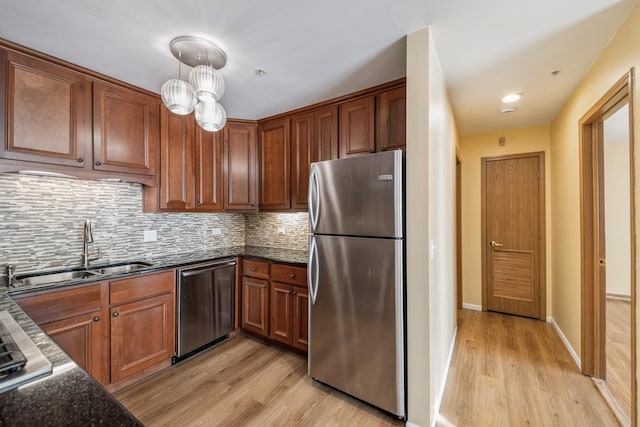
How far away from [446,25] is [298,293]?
7.27 ft

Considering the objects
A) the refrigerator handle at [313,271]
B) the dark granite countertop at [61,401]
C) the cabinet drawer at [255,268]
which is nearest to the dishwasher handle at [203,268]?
the cabinet drawer at [255,268]

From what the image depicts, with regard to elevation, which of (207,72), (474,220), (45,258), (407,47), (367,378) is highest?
(407,47)

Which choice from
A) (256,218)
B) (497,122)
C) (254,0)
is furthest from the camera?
(256,218)

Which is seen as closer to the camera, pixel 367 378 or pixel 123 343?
pixel 367 378

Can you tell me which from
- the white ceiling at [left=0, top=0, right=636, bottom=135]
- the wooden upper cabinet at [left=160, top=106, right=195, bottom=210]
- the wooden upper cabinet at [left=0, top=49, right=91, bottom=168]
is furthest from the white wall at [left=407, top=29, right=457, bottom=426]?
the wooden upper cabinet at [left=0, top=49, right=91, bottom=168]

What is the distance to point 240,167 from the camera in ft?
10.0

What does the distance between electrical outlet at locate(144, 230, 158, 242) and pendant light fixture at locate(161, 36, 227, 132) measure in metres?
1.45

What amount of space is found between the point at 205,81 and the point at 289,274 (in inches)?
65.9

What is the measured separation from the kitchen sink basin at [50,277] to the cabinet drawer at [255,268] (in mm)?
1218

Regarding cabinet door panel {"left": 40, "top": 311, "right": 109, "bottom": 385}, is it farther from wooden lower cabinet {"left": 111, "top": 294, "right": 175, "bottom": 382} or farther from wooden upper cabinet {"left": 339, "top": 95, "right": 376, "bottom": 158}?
wooden upper cabinet {"left": 339, "top": 95, "right": 376, "bottom": 158}

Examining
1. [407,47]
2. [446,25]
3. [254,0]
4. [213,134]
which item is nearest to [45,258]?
[213,134]

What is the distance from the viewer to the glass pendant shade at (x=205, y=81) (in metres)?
1.60

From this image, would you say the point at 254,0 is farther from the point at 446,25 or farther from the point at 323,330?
the point at 323,330

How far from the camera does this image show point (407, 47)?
1703 mm
